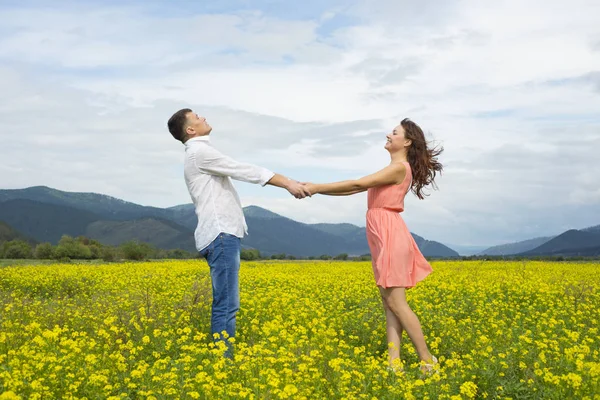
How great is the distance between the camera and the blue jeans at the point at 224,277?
5.67 m

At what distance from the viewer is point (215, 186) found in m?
5.81

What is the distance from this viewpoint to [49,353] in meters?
5.59

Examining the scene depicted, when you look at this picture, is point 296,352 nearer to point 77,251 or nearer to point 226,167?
point 226,167

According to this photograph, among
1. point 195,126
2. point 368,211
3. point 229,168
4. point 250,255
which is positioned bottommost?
point 250,255

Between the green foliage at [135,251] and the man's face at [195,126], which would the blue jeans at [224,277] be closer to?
the man's face at [195,126]

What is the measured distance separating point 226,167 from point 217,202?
0.35 meters

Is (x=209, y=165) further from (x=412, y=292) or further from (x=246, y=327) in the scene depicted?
(x=412, y=292)

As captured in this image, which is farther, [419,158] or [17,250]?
[17,250]

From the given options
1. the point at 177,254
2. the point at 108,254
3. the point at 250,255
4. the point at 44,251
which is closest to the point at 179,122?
the point at 108,254

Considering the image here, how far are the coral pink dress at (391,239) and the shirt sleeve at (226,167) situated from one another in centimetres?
115

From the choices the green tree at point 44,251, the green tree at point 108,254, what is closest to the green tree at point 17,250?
the green tree at point 44,251

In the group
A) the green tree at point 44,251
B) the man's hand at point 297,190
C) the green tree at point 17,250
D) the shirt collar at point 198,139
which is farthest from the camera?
the green tree at point 17,250

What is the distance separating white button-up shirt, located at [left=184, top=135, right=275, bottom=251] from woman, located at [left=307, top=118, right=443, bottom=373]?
1068 mm

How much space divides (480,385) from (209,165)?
334cm
